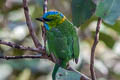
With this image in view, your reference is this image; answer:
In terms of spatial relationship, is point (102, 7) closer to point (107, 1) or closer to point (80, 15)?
point (107, 1)

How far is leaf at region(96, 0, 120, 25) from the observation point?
2658 mm

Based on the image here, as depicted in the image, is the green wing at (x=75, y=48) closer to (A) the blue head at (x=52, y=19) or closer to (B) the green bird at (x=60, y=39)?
(B) the green bird at (x=60, y=39)

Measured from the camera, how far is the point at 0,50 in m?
4.39

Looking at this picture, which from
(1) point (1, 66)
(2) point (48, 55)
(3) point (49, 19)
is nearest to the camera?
(2) point (48, 55)

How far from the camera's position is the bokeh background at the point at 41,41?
4.56 meters

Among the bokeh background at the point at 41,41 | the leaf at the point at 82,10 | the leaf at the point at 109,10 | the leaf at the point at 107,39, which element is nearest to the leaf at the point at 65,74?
the leaf at the point at 82,10

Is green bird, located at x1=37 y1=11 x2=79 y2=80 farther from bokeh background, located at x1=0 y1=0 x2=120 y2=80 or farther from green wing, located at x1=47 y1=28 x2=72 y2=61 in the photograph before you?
bokeh background, located at x1=0 y1=0 x2=120 y2=80

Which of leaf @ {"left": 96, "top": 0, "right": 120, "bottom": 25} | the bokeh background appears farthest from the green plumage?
the bokeh background

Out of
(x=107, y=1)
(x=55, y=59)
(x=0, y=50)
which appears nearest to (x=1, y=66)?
(x=0, y=50)

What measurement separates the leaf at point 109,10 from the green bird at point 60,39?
1.86 ft

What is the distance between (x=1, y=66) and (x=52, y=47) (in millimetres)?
1671

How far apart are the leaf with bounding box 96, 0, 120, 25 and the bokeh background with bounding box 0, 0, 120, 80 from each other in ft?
4.93

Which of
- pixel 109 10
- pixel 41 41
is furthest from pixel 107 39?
pixel 109 10

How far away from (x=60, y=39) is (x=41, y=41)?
161 cm
